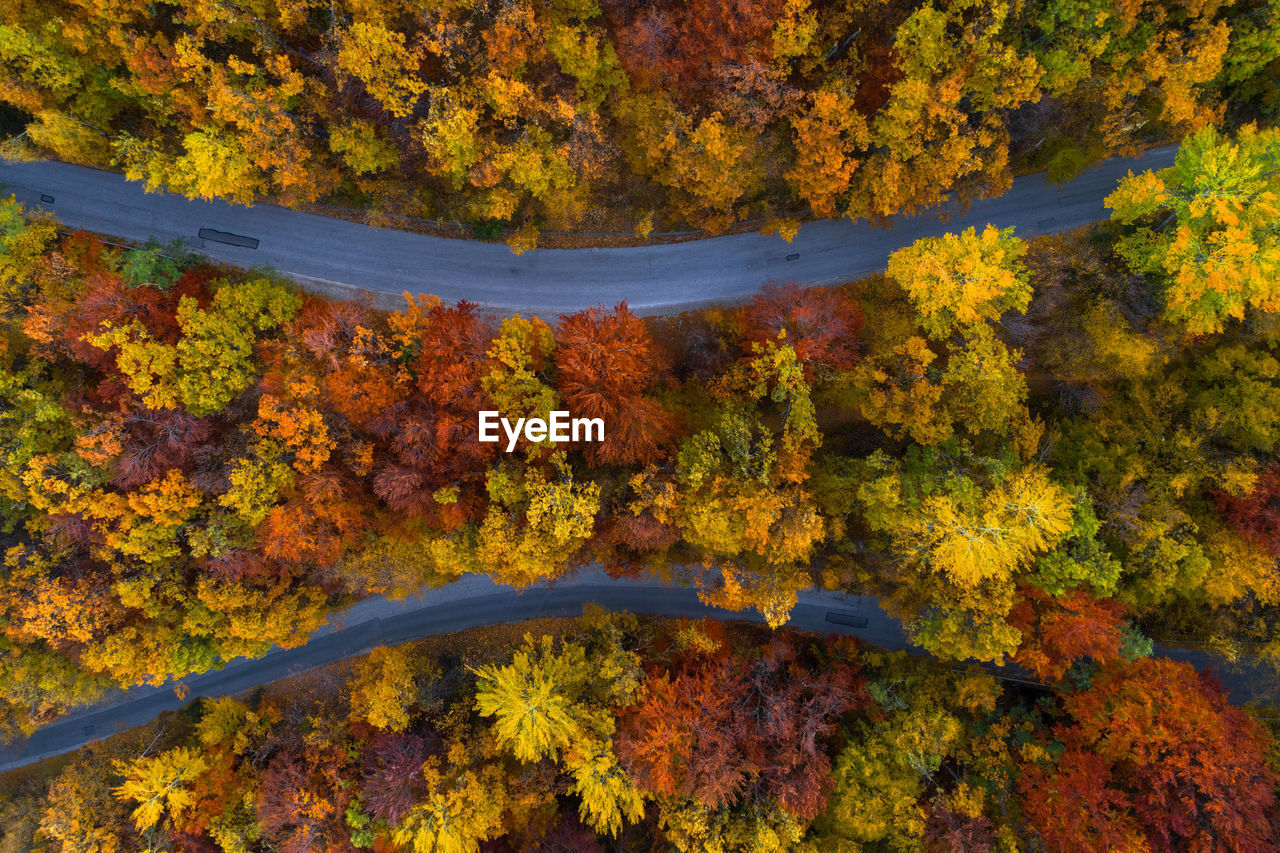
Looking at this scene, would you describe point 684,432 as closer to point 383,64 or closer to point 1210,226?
point 383,64

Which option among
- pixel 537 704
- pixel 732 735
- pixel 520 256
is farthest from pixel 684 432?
pixel 732 735

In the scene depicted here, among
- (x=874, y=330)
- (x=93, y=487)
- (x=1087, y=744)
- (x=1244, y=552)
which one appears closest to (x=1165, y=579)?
(x=1244, y=552)

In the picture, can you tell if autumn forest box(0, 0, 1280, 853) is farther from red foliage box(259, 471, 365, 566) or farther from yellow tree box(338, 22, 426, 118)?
red foliage box(259, 471, 365, 566)

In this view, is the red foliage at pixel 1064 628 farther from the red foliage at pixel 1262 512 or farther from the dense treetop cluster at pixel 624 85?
the dense treetop cluster at pixel 624 85

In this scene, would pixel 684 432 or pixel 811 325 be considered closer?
pixel 811 325

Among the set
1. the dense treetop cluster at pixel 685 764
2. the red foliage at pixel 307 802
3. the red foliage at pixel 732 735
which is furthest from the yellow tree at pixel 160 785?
the red foliage at pixel 732 735

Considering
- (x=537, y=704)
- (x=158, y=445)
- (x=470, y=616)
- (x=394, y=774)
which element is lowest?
(x=394, y=774)

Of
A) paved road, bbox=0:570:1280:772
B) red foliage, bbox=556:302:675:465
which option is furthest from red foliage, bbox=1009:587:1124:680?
red foliage, bbox=556:302:675:465
